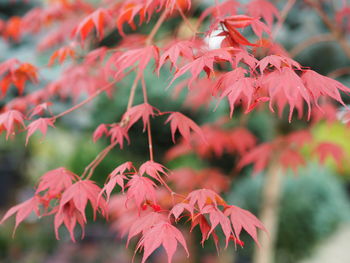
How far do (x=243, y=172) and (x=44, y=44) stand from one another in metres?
2.27

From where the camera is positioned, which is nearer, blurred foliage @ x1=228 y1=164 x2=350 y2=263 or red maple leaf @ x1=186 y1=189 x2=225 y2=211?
red maple leaf @ x1=186 y1=189 x2=225 y2=211

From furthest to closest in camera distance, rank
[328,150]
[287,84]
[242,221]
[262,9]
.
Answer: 1. [328,150]
2. [262,9]
3. [242,221]
4. [287,84]

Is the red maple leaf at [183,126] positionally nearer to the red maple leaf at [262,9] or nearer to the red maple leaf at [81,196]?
the red maple leaf at [81,196]

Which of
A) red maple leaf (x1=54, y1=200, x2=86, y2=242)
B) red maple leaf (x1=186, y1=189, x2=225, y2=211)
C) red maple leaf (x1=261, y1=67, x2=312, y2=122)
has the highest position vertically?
red maple leaf (x1=261, y1=67, x2=312, y2=122)

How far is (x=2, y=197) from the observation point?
16.6 ft

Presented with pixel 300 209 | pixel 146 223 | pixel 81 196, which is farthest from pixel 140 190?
pixel 300 209

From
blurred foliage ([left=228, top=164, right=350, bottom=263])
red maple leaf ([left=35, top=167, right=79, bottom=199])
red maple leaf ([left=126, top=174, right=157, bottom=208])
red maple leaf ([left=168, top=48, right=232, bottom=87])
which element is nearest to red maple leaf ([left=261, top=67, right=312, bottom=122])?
red maple leaf ([left=168, top=48, right=232, bottom=87])

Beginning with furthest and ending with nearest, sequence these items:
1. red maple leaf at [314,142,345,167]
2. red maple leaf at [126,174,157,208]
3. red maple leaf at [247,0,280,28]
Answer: red maple leaf at [314,142,345,167], red maple leaf at [247,0,280,28], red maple leaf at [126,174,157,208]

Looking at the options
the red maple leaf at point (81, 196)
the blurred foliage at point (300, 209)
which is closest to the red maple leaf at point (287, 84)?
the red maple leaf at point (81, 196)

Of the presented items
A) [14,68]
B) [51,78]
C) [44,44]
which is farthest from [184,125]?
[51,78]

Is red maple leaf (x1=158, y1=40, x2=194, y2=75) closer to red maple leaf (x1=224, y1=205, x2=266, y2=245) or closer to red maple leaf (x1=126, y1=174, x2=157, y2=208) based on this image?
red maple leaf (x1=126, y1=174, x2=157, y2=208)

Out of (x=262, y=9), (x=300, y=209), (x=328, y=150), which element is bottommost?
(x=300, y=209)

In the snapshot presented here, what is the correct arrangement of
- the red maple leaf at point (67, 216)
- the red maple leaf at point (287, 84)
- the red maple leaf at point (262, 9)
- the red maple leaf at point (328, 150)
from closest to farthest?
the red maple leaf at point (287, 84), the red maple leaf at point (67, 216), the red maple leaf at point (262, 9), the red maple leaf at point (328, 150)

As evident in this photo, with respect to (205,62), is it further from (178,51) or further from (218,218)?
(218,218)
